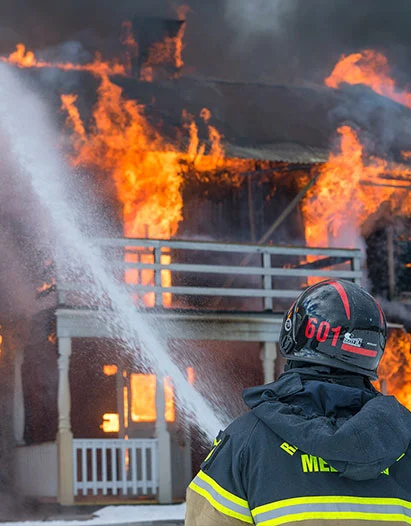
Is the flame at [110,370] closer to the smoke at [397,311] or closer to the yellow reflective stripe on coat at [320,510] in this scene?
the smoke at [397,311]

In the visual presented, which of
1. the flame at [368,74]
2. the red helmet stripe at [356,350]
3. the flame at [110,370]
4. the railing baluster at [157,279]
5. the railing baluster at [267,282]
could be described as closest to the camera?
the red helmet stripe at [356,350]

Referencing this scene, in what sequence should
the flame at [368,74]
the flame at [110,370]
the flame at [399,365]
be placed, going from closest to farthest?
the flame at [110,370] < the flame at [399,365] < the flame at [368,74]

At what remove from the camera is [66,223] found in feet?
42.9

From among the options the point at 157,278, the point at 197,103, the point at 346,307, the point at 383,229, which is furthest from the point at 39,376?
the point at 346,307

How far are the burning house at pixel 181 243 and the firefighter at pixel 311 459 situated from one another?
396 inches

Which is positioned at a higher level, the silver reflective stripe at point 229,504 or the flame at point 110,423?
the silver reflective stripe at point 229,504

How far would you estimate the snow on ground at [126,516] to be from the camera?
1062cm

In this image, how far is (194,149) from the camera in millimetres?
13812

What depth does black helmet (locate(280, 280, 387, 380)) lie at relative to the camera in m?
2.22

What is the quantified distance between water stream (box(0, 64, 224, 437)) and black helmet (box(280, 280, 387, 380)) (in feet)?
32.4

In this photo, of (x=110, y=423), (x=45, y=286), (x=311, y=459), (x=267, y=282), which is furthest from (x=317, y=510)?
(x=110, y=423)

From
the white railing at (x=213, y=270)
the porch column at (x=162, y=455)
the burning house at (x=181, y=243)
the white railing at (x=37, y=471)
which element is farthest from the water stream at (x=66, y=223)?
the white railing at (x=37, y=471)

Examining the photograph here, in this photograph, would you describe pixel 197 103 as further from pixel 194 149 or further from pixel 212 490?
pixel 212 490

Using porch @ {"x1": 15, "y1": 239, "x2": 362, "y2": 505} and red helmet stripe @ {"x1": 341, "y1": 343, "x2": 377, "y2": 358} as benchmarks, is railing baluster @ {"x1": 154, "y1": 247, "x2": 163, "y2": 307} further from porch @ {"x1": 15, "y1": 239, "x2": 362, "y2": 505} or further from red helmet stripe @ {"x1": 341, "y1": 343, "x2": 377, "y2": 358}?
red helmet stripe @ {"x1": 341, "y1": 343, "x2": 377, "y2": 358}
